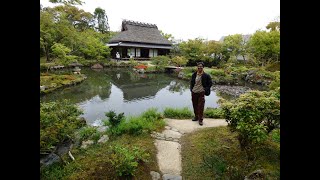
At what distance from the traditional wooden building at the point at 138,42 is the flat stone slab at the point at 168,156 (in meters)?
26.8

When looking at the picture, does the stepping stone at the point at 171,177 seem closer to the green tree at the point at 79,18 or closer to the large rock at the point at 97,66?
the large rock at the point at 97,66

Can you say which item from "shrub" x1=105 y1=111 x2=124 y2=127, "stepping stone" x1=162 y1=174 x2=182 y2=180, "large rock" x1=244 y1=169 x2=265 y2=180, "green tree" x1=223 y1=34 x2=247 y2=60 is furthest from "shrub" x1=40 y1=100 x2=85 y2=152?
"green tree" x1=223 y1=34 x2=247 y2=60

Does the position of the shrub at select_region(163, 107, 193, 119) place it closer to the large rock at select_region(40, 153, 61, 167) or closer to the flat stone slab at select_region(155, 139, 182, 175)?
the flat stone slab at select_region(155, 139, 182, 175)

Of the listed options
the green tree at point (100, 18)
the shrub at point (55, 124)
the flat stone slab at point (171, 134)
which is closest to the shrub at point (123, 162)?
the shrub at point (55, 124)

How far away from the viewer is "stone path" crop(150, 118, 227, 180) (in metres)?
3.86

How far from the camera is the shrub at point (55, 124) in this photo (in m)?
3.67

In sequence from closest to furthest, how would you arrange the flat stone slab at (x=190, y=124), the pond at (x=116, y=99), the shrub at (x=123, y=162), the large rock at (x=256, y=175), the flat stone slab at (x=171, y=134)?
1. the large rock at (x=256, y=175)
2. the shrub at (x=123, y=162)
3. the flat stone slab at (x=171, y=134)
4. the flat stone slab at (x=190, y=124)
5. the pond at (x=116, y=99)

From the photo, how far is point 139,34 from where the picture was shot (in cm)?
3459

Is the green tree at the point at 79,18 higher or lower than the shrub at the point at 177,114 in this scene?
higher
